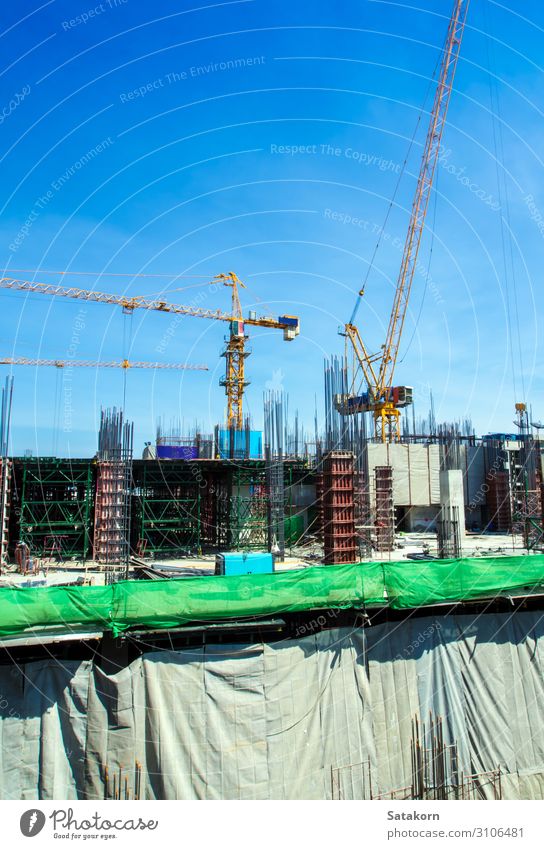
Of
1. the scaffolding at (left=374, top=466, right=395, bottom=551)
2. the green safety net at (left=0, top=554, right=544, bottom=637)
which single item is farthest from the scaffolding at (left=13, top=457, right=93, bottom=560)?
the green safety net at (left=0, top=554, right=544, bottom=637)

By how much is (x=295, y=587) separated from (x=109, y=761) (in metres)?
4.12

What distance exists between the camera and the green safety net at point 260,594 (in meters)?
8.34

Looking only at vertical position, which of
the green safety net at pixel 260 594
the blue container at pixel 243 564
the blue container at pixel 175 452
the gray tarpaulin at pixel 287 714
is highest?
the blue container at pixel 175 452

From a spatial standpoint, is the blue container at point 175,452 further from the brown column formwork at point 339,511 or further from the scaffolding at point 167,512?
the brown column formwork at point 339,511

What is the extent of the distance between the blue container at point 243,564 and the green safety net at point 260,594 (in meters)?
8.05

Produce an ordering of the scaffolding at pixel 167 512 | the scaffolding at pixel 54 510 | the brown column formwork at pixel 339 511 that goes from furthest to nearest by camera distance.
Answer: the scaffolding at pixel 167 512
the scaffolding at pixel 54 510
the brown column formwork at pixel 339 511

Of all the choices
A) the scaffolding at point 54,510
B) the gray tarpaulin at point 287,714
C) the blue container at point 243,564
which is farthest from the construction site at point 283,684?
the scaffolding at point 54,510

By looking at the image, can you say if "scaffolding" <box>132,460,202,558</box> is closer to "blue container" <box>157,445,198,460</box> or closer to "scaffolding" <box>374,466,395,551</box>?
"blue container" <box>157,445,198,460</box>

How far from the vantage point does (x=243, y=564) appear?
17891 mm

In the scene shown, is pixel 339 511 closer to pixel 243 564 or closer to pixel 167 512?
pixel 243 564

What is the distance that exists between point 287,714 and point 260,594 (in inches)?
86.3

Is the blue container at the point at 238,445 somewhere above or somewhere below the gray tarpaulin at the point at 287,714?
above

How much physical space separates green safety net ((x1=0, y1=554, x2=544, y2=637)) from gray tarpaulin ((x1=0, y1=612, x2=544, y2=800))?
0.66m
